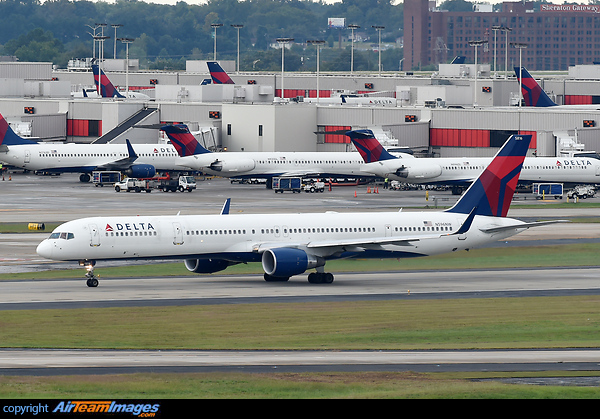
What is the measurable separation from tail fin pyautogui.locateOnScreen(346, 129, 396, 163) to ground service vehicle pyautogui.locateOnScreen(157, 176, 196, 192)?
19.5 metres

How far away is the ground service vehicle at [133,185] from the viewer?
414 feet

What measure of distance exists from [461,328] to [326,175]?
85127mm

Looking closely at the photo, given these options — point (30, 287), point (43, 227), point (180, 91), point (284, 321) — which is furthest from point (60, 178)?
point (284, 321)

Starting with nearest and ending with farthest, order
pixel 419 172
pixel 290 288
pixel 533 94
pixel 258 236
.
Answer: pixel 290 288 < pixel 258 236 < pixel 419 172 < pixel 533 94

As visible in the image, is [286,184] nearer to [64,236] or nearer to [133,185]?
[133,185]

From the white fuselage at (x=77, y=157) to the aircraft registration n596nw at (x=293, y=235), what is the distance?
6974cm

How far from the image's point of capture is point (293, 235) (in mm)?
62344

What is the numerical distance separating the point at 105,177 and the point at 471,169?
44.3 meters

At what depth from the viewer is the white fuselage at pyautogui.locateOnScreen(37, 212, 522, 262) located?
5781 centimetres

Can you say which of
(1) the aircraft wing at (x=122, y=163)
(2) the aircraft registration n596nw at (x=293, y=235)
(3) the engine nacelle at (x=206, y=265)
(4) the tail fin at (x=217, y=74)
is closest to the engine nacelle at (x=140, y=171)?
(1) the aircraft wing at (x=122, y=163)

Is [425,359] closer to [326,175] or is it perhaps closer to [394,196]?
[394,196]

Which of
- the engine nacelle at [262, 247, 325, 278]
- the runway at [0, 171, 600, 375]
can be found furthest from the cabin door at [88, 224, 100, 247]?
the engine nacelle at [262, 247, 325, 278]

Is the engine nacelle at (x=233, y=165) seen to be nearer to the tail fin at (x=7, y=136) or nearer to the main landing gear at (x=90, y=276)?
the tail fin at (x=7, y=136)
